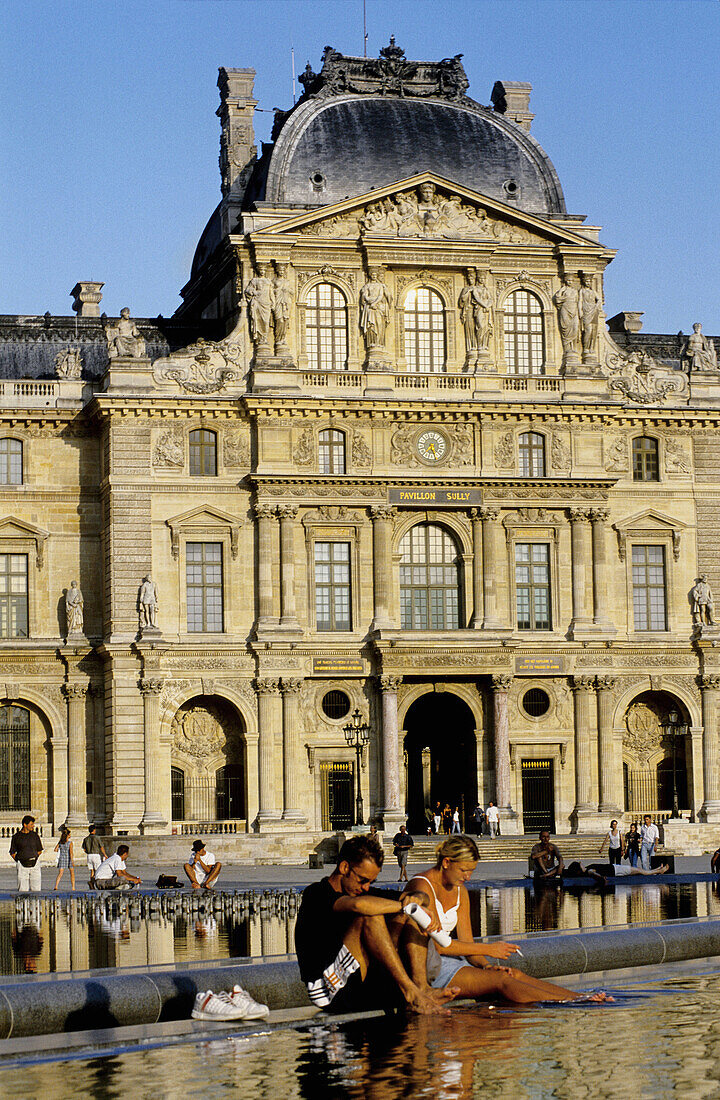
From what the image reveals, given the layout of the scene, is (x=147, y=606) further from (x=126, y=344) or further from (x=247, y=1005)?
(x=247, y=1005)

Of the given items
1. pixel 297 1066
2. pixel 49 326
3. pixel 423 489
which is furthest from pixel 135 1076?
pixel 49 326

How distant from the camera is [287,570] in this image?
57.6m

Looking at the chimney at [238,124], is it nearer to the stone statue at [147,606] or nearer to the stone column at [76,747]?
the stone statue at [147,606]

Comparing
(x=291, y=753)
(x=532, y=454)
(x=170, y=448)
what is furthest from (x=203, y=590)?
(x=532, y=454)

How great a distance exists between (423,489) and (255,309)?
7632 millimetres

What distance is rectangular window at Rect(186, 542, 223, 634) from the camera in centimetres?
5788

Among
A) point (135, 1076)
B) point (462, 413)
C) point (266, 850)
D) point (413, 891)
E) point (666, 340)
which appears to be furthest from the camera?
point (666, 340)

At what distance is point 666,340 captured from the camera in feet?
226

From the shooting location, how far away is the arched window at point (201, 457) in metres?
58.1

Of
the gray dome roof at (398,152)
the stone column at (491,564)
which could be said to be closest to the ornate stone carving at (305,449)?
the stone column at (491,564)

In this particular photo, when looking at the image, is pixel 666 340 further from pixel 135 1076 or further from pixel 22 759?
pixel 135 1076

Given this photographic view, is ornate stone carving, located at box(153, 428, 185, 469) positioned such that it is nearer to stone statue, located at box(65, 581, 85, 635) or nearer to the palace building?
the palace building

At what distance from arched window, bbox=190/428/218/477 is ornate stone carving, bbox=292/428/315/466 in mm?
2510

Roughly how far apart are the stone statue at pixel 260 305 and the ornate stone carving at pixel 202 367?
2.92ft
